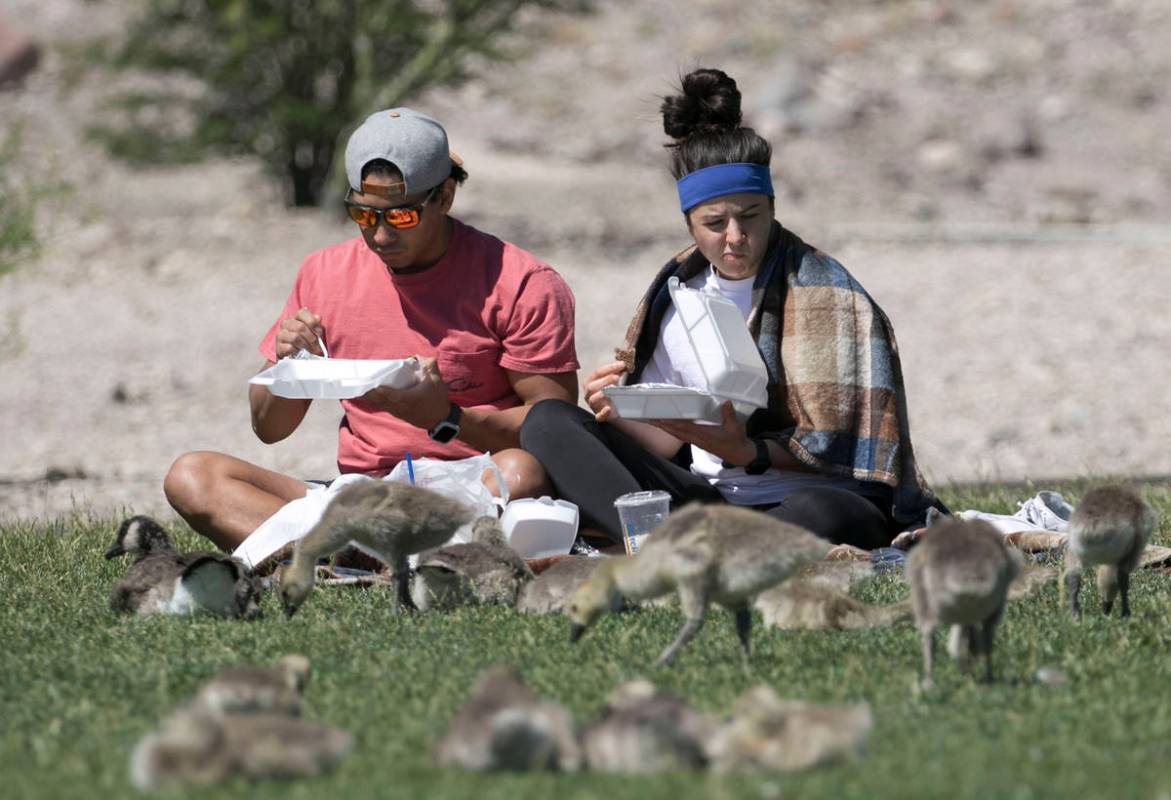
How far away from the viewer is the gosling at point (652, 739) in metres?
3.82

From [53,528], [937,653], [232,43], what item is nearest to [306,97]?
[232,43]

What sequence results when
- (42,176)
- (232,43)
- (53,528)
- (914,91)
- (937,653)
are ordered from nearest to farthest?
(937,653) < (53,528) < (232,43) < (42,176) < (914,91)

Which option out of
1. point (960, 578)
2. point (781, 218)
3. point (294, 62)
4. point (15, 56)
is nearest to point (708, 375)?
point (960, 578)

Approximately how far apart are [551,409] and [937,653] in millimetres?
2417

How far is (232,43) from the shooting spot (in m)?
19.8

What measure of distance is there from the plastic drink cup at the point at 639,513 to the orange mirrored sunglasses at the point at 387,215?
1.42 meters

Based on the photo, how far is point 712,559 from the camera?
474cm

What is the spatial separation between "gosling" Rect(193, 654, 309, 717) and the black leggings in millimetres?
2897

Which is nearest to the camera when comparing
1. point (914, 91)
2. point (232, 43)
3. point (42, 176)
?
point (232, 43)

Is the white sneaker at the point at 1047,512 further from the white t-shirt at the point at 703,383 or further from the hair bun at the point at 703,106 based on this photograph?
the hair bun at the point at 703,106

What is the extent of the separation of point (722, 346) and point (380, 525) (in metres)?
1.61

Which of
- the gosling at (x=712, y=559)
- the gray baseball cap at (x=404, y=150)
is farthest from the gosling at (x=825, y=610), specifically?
the gray baseball cap at (x=404, y=150)

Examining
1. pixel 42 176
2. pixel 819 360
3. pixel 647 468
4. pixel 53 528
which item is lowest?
pixel 53 528

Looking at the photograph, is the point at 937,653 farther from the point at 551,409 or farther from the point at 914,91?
the point at 914,91
